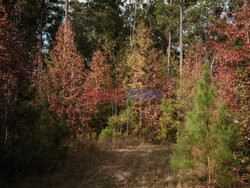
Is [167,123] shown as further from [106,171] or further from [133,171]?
[106,171]

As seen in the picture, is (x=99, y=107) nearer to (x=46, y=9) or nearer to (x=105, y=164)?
(x=105, y=164)

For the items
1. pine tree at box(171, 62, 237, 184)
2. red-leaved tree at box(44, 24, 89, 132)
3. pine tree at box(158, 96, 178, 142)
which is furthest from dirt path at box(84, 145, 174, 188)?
red-leaved tree at box(44, 24, 89, 132)

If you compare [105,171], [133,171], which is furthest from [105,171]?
[133,171]

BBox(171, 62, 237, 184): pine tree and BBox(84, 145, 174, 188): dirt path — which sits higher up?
BBox(171, 62, 237, 184): pine tree

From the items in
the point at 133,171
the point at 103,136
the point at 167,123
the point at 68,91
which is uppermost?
the point at 68,91

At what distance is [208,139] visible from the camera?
586 cm

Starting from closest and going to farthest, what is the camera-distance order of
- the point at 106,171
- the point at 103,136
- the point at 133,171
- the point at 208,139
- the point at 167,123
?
the point at 208,139
the point at 106,171
the point at 133,171
the point at 167,123
the point at 103,136

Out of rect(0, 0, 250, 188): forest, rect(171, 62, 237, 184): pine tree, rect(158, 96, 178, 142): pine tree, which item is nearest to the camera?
rect(171, 62, 237, 184): pine tree

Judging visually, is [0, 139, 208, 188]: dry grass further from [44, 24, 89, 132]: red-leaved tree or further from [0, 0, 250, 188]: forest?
[44, 24, 89, 132]: red-leaved tree

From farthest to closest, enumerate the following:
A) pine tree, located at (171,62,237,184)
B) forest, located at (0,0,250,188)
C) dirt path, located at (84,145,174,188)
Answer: dirt path, located at (84,145,174,188) → forest, located at (0,0,250,188) → pine tree, located at (171,62,237,184)

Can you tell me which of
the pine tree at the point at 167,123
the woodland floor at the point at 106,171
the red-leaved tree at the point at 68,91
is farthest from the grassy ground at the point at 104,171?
the pine tree at the point at 167,123

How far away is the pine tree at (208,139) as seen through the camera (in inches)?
213

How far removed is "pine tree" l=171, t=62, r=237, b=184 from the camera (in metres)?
5.40

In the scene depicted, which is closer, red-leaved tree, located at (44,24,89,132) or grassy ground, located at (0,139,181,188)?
grassy ground, located at (0,139,181,188)
